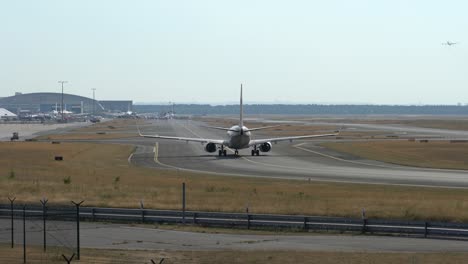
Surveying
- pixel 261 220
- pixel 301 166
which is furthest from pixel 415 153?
pixel 261 220

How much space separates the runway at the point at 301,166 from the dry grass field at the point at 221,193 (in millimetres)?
5193

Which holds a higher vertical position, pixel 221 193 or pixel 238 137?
pixel 238 137

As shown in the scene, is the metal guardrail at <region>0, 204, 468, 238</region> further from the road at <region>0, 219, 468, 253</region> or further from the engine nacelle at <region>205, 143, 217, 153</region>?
the engine nacelle at <region>205, 143, 217, 153</region>

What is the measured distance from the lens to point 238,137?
3888 inches

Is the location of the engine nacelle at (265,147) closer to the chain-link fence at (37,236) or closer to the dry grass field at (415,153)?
the dry grass field at (415,153)

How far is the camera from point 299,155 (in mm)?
106750

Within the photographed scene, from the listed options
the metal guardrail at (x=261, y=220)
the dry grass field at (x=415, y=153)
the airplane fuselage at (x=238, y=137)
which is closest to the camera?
the metal guardrail at (x=261, y=220)

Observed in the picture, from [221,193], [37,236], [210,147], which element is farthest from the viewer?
[210,147]

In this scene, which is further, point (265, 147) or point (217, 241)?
point (265, 147)

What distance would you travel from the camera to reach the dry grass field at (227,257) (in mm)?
31078

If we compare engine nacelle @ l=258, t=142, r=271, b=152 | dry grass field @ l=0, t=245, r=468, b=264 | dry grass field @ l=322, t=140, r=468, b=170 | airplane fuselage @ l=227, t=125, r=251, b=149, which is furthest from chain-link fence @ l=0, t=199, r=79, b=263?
engine nacelle @ l=258, t=142, r=271, b=152

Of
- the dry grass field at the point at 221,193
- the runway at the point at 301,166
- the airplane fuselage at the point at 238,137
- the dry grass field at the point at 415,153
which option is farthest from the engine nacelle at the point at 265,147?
the dry grass field at the point at 221,193

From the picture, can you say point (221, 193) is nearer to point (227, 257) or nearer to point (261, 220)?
point (261, 220)

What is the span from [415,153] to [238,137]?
87.4 feet
